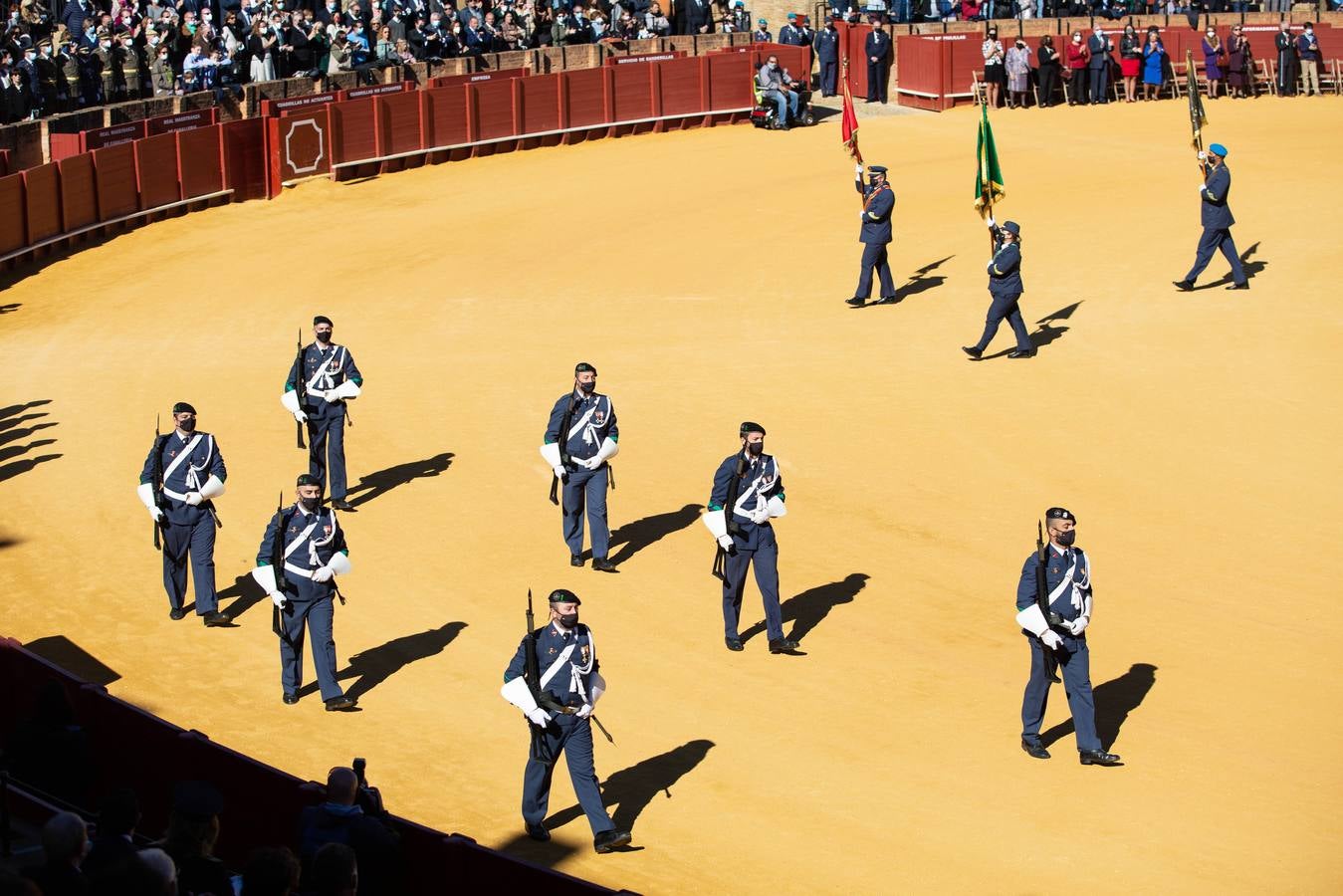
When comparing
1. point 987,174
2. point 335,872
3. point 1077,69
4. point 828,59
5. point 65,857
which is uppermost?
A: point 828,59

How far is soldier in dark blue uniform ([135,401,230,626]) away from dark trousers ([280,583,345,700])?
1846 millimetres

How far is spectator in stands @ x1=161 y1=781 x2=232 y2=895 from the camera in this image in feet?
28.5

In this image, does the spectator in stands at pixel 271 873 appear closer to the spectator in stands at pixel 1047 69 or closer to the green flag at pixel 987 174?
the green flag at pixel 987 174

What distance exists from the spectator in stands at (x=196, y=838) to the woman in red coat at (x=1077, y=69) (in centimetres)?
3643

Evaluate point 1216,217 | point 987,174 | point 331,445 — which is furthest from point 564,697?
point 1216,217

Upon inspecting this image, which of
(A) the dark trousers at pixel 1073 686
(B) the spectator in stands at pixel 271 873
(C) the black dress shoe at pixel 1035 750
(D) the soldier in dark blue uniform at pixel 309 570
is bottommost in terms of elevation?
(C) the black dress shoe at pixel 1035 750

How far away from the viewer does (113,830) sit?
8.67m

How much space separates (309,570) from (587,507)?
377 cm

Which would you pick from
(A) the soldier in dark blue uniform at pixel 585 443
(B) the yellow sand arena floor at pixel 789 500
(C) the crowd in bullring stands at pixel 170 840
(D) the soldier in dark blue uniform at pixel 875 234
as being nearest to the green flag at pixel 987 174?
(D) the soldier in dark blue uniform at pixel 875 234

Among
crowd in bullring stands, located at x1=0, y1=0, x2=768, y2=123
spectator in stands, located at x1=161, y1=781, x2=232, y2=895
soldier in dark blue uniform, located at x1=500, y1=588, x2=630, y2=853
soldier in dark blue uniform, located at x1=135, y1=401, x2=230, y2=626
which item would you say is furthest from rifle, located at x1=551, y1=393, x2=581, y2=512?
crowd in bullring stands, located at x1=0, y1=0, x2=768, y2=123

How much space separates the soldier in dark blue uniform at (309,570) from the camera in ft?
46.2

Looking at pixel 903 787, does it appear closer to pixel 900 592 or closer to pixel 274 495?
pixel 900 592

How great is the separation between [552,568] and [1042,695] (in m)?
5.45

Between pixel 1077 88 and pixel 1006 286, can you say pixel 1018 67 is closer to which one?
pixel 1077 88
